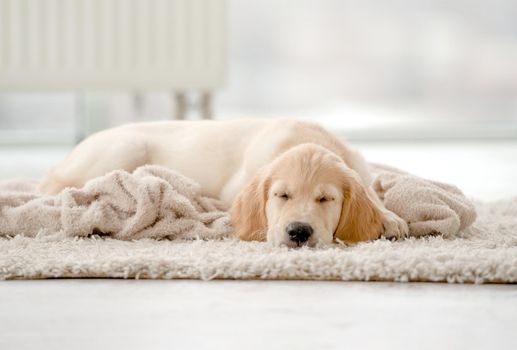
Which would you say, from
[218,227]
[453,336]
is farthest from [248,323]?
[218,227]

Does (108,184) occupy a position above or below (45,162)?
above

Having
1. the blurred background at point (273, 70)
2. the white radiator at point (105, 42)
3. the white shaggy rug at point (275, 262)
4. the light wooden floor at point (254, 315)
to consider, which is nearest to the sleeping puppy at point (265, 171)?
the white shaggy rug at point (275, 262)

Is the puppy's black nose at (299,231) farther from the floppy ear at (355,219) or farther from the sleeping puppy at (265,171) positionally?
the floppy ear at (355,219)

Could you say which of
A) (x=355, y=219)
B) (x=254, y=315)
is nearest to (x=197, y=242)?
(x=355, y=219)

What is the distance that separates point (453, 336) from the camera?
137 cm

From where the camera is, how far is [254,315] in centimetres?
151

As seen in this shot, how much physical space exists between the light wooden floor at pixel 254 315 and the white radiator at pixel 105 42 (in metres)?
3.74

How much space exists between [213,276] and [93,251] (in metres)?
0.39

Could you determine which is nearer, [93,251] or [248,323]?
[248,323]

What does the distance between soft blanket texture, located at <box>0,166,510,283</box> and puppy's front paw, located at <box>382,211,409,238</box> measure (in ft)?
0.19

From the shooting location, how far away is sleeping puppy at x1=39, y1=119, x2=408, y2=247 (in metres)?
2.16

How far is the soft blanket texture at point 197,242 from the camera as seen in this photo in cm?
181

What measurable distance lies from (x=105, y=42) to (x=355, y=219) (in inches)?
140

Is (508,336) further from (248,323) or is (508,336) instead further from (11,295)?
(11,295)
